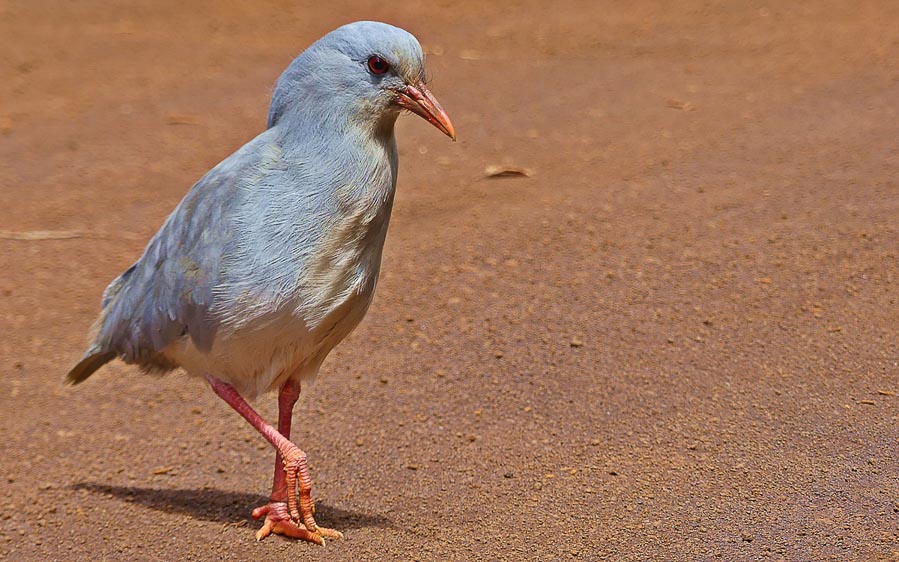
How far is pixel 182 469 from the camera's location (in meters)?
5.64

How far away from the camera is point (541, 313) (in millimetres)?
6609

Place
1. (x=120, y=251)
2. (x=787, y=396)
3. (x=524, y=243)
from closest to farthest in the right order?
(x=787, y=396) → (x=524, y=243) → (x=120, y=251)

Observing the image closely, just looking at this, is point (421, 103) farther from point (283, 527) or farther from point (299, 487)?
point (283, 527)

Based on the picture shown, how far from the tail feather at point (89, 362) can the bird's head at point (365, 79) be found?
170 centimetres

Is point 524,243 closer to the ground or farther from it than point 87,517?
farther from it

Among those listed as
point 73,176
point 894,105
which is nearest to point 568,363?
point 894,105

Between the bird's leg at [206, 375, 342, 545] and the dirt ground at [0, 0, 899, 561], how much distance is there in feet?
0.24

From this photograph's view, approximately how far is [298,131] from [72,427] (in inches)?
106

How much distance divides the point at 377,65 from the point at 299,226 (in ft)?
2.19

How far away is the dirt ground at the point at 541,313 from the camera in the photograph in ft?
15.5

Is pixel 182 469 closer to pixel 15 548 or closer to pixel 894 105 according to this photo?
pixel 15 548

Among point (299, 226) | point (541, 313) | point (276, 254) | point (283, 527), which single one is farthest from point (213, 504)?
point (541, 313)

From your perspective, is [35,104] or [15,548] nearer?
[15,548]

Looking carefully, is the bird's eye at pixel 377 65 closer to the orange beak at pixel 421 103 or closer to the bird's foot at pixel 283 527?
the orange beak at pixel 421 103
